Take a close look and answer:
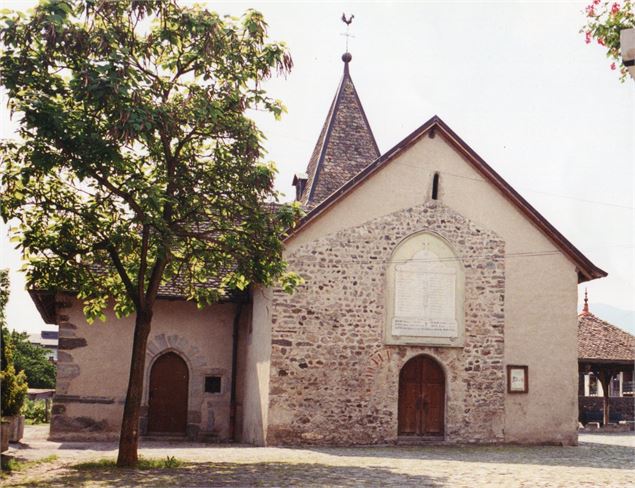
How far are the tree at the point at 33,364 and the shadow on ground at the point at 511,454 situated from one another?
32.6 m

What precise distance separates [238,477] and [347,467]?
228 centimetres

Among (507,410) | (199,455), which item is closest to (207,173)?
(199,455)

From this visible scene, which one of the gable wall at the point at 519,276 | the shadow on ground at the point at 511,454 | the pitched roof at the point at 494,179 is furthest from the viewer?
the pitched roof at the point at 494,179

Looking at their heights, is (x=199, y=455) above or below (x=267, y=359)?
below

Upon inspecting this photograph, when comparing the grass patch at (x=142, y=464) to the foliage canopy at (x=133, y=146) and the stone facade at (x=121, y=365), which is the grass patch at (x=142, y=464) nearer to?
the foliage canopy at (x=133, y=146)

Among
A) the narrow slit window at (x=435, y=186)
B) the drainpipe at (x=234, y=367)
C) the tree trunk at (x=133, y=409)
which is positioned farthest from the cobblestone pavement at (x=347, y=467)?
the narrow slit window at (x=435, y=186)

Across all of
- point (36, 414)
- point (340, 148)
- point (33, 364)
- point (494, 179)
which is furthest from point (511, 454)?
point (33, 364)

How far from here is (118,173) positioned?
1209 centimetres

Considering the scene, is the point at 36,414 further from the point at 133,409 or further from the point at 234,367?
the point at 133,409

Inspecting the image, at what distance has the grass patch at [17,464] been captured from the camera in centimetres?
1166

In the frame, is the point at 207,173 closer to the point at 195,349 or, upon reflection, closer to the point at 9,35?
the point at 9,35

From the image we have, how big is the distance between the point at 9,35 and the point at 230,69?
321 centimetres

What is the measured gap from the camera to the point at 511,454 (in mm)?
15914

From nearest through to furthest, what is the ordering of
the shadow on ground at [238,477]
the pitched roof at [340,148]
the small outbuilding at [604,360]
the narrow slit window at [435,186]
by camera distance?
the shadow on ground at [238,477] < the narrow slit window at [435,186] < the pitched roof at [340,148] < the small outbuilding at [604,360]
